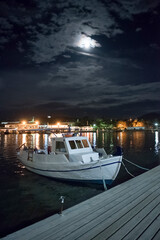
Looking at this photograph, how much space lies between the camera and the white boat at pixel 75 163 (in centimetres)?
1070

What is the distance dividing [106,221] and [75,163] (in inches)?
246

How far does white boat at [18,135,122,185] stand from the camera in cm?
1070

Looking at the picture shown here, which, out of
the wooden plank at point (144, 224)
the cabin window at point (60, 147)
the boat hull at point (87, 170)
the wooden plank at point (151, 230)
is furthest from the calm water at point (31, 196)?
the wooden plank at point (151, 230)

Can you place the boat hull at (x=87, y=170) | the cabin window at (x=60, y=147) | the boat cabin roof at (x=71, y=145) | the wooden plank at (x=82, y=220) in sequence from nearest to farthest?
1. the wooden plank at (x=82, y=220)
2. the boat hull at (x=87, y=170)
3. the boat cabin roof at (x=71, y=145)
4. the cabin window at (x=60, y=147)

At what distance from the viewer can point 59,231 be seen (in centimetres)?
476

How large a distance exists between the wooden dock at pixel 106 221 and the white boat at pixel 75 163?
3.32 metres

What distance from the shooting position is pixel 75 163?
1134 cm

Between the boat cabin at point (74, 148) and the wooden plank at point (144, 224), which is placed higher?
the boat cabin at point (74, 148)

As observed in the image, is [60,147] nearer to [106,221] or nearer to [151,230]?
[106,221]

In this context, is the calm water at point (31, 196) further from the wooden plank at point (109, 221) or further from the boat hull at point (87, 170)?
the wooden plank at point (109, 221)

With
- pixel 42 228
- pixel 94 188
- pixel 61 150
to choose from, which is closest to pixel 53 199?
pixel 94 188

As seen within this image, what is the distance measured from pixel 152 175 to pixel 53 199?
6.48 meters

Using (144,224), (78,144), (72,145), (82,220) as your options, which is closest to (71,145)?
(72,145)

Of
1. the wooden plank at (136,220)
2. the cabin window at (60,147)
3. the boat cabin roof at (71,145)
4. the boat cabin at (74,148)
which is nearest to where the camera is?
the wooden plank at (136,220)
